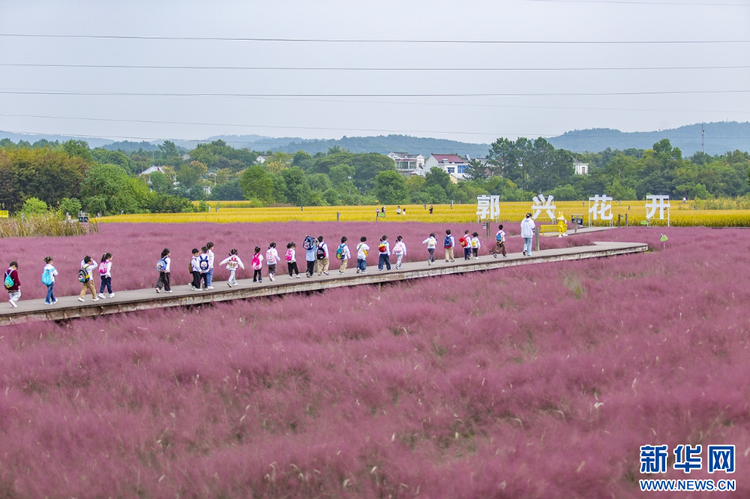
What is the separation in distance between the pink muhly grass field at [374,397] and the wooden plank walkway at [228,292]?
0.43m

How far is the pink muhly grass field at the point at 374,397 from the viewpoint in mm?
7809

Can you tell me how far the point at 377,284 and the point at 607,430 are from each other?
43.7 feet

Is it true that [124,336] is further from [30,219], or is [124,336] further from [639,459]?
[30,219]

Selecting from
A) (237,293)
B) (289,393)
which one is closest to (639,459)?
(289,393)

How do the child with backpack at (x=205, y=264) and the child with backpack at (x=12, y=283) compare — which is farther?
the child with backpack at (x=205, y=264)

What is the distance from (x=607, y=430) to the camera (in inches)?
349

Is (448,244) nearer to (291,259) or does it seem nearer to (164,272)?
(291,259)

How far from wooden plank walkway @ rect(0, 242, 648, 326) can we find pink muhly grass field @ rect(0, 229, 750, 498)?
0.43 m

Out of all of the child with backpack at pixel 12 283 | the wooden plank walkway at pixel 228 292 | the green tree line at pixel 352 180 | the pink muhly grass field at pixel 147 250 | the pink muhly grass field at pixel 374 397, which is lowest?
the pink muhly grass field at pixel 374 397

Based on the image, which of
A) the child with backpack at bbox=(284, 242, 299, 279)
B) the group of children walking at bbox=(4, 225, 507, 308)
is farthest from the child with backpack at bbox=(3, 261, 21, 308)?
the child with backpack at bbox=(284, 242, 299, 279)

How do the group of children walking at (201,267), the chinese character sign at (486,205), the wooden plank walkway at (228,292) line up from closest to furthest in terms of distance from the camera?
1. the wooden plank walkway at (228,292)
2. the group of children walking at (201,267)
3. the chinese character sign at (486,205)

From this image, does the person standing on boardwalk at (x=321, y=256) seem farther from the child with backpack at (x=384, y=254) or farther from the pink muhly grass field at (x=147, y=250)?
the child with backpack at (x=384, y=254)

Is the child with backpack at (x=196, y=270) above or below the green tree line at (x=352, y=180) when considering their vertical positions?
below

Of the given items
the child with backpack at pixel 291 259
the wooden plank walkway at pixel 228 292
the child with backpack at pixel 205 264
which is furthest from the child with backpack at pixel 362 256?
the child with backpack at pixel 205 264
